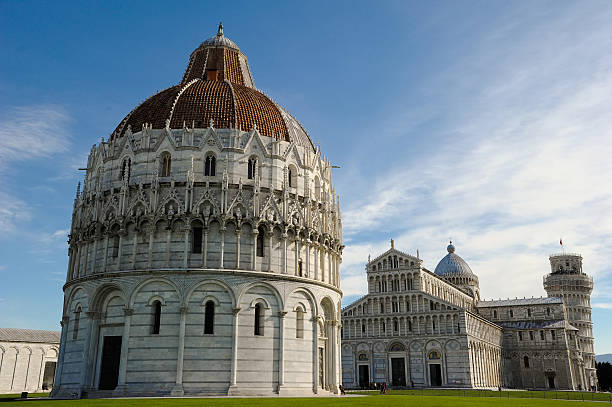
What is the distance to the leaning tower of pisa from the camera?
118 m

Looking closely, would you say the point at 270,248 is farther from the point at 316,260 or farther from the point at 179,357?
the point at 179,357

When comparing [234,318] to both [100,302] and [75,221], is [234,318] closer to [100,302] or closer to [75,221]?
[100,302]

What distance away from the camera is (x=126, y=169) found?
133ft

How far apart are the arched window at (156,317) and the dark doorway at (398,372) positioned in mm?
57341

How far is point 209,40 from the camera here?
54.4m

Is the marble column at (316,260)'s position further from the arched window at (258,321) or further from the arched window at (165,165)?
the arched window at (165,165)

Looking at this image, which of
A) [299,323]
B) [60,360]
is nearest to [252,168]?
[299,323]

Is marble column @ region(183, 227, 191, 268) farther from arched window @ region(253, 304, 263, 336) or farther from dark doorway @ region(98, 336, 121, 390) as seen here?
dark doorway @ region(98, 336, 121, 390)

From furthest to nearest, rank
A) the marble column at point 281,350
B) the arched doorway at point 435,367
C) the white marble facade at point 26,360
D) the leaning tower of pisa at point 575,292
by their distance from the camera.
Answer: the leaning tower of pisa at point 575,292, the arched doorway at point 435,367, the white marble facade at point 26,360, the marble column at point 281,350

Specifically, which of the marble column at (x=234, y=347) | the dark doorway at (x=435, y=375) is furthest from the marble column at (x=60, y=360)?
the dark doorway at (x=435, y=375)

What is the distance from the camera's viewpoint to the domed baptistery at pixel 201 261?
117 ft

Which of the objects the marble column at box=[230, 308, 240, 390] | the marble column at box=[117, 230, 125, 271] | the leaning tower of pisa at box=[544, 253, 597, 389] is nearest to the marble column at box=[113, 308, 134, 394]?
the marble column at box=[117, 230, 125, 271]

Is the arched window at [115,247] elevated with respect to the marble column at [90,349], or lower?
elevated

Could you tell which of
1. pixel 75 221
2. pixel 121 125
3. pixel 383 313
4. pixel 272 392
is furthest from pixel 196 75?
pixel 383 313
